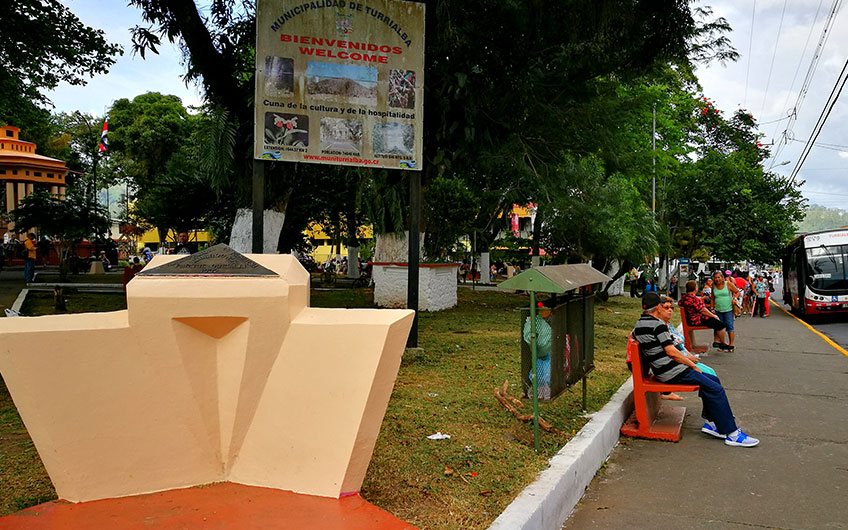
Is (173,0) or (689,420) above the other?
(173,0)

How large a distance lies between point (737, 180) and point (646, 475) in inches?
1179

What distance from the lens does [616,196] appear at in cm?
1981

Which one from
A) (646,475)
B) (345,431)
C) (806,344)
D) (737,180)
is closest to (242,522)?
(345,431)

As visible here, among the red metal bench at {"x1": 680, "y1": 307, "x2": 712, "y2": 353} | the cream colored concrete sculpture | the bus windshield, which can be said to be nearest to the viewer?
the cream colored concrete sculpture

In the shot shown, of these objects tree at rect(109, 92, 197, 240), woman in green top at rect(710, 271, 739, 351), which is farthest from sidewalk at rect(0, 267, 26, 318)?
woman in green top at rect(710, 271, 739, 351)

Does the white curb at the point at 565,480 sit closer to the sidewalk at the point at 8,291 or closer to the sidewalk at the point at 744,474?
the sidewalk at the point at 744,474

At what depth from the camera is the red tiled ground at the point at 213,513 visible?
3508mm

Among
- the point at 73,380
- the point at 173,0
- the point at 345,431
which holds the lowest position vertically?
the point at 345,431

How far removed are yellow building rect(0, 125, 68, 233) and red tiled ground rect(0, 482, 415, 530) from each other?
1680 inches

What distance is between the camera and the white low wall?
53.4ft

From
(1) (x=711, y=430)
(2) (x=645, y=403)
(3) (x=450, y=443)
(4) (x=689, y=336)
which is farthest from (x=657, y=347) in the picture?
(4) (x=689, y=336)

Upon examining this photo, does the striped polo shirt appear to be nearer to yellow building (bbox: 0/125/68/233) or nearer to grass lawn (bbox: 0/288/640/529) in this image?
grass lawn (bbox: 0/288/640/529)

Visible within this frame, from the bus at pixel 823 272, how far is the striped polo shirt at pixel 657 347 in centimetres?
1817

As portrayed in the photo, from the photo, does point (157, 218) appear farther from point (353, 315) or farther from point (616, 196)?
point (353, 315)
